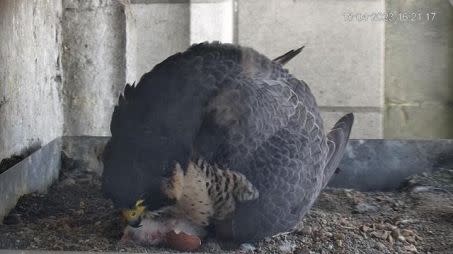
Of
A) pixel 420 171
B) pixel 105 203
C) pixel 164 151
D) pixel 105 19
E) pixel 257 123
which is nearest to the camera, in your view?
pixel 164 151

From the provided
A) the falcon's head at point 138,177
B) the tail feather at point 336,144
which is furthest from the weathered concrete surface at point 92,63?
the falcon's head at point 138,177

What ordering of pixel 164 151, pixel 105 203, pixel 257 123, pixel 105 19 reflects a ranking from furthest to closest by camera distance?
pixel 105 19 < pixel 105 203 < pixel 257 123 < pixel 164 151

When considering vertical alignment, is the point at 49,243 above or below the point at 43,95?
below

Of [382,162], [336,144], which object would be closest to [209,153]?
[336,144]

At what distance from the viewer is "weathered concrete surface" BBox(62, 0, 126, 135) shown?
287 cm

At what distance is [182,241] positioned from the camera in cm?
194

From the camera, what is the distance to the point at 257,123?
2053 mm

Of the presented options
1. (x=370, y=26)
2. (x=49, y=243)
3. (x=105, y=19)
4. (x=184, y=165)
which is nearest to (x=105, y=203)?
(x=49, y=243)

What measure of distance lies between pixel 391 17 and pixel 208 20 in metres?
0.81

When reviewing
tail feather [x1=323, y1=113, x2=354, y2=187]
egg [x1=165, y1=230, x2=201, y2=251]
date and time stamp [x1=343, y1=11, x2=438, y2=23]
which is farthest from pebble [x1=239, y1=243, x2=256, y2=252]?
date and time stamp [x1=343, y1=11, x2=438, y2=23]

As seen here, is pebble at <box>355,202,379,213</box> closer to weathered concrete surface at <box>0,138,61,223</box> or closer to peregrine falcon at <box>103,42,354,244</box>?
peregrine falcon at <box>103,42,354,244</box>

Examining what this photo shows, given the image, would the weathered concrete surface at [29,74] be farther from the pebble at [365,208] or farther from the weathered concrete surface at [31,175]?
the pebble at [365,208]

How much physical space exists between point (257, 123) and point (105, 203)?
2.14 ft

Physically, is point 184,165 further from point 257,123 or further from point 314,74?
point 314,74
